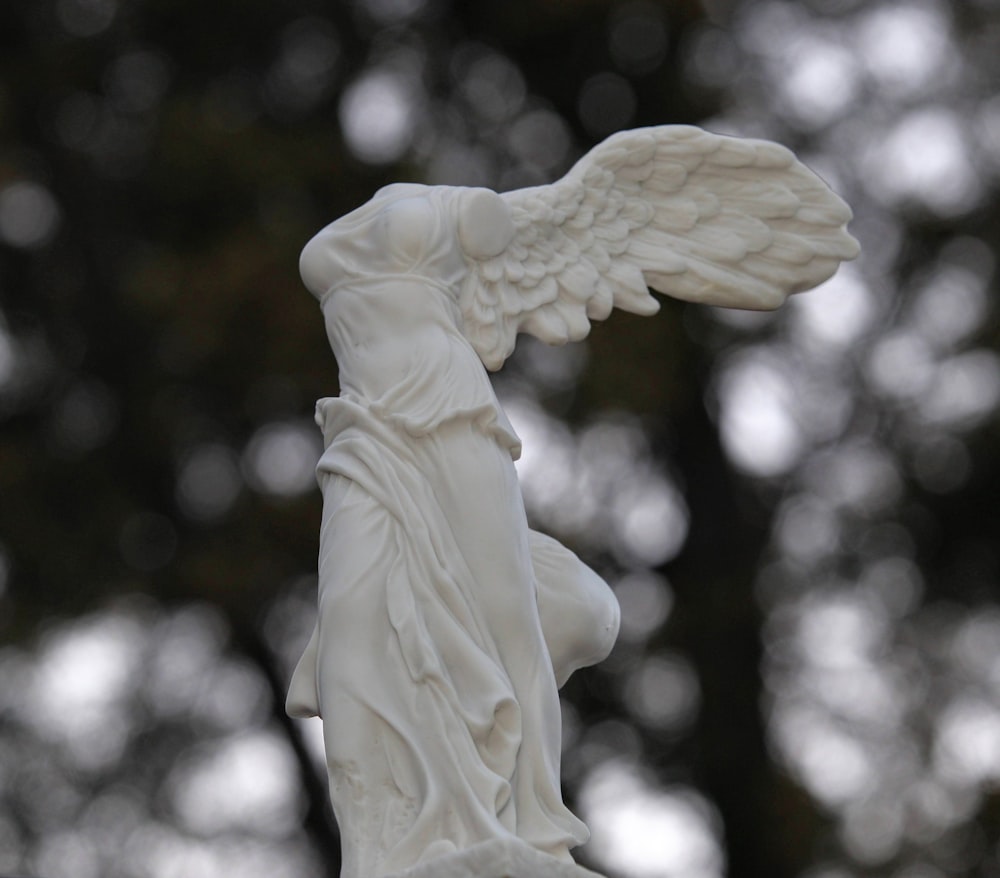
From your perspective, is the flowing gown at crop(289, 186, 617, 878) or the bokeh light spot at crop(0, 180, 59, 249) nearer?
the flowing gown at crop(289, 186, 617, 878)

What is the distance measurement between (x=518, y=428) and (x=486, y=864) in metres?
6.63

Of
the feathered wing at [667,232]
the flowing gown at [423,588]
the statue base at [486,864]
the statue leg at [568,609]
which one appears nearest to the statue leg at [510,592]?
the flowing gown at [423,588]

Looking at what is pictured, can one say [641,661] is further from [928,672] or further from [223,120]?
[223,120]

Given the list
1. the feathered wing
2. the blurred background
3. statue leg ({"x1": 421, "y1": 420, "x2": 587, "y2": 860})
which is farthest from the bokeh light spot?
statue leg ({"x1": 421, "y1": 420, "x2": 587, "y2": 860})

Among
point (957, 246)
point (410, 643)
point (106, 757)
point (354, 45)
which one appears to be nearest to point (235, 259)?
point (354, 45)

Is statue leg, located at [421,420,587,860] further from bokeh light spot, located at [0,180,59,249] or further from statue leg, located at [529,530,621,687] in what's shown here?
bokeh light spot, located at [0,180,59,249]

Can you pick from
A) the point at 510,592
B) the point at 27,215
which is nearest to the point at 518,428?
the point at 27,215

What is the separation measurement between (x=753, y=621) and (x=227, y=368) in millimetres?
2858

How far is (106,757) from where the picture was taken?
12812 millimetres

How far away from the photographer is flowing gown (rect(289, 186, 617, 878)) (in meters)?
5.88

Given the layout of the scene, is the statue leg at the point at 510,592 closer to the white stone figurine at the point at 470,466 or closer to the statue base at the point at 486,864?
the white stone figurine at the point at 470,466

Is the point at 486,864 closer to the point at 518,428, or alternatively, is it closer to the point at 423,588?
the point at 423,588

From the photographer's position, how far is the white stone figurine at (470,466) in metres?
5.89

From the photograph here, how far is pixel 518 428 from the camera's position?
12.2 meters
